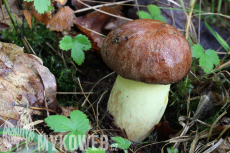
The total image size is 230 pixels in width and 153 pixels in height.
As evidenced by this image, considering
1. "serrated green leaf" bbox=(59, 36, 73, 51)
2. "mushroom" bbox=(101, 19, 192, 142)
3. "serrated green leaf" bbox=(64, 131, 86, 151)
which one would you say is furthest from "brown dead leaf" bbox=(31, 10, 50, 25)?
"serrated green leaf" bbox=(64, 131, 86, 151)

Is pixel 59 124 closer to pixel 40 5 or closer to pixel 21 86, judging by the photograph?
pixel 21 86

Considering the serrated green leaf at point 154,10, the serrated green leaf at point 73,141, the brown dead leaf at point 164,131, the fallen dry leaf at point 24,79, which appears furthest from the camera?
the serrated green leaf at point 154,10

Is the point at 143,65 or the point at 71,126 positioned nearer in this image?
the point at 71,126

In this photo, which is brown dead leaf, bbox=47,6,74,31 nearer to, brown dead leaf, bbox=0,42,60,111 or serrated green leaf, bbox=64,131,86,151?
brown dead leaf, bbox=0,42,60,111

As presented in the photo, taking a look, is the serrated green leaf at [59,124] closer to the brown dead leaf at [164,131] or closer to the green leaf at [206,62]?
the brown dead leaf at [164,131]

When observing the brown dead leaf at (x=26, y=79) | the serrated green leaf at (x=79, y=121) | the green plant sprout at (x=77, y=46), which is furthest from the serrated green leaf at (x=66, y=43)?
the serrated green leaf at (x=79, y=121)

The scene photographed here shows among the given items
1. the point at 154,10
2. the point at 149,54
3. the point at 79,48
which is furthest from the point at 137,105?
the point at 154,10

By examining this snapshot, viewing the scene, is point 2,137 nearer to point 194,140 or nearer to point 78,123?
point 78,123
